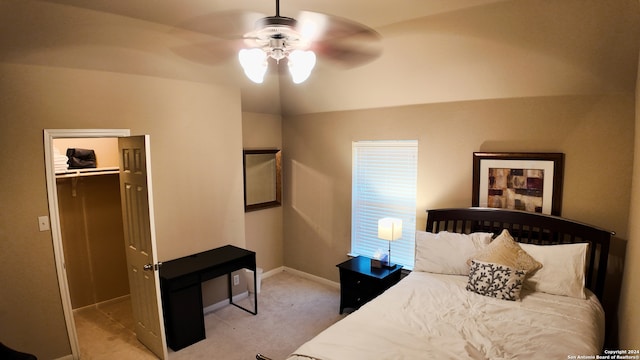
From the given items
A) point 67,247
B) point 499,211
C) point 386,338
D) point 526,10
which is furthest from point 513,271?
point 67,247

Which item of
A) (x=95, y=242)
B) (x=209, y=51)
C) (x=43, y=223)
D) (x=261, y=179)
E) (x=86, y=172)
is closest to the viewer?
(x=43, y=223)

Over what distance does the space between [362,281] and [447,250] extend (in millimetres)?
997

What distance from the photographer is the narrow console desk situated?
126 inches

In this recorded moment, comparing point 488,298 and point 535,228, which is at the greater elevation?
point 535,228

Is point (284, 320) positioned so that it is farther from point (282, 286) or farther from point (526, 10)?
point (526, 10)

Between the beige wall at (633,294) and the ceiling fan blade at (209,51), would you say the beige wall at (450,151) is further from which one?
the ceiling fan blade at (209,51)

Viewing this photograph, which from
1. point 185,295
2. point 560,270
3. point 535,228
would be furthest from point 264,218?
point 560,270

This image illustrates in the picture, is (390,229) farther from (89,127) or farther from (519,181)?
(89,127)

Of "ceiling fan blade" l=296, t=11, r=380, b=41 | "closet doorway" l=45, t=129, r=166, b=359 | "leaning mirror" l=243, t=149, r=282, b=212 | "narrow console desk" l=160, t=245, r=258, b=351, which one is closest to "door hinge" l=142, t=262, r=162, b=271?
"narrow console desk" l=160, t=245, r=258, b=351

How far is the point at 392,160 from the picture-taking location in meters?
4.05

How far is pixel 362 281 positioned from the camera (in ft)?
12.0

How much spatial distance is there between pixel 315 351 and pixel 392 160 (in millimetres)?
2558

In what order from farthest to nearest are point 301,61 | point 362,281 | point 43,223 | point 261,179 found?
point 261,179
point 362,281
point 43,223
point 301,61

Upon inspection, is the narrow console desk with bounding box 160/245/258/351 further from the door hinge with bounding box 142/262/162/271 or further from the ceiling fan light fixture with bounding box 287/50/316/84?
the ceiling fan light fixture with bounding box 287/50/316/84
